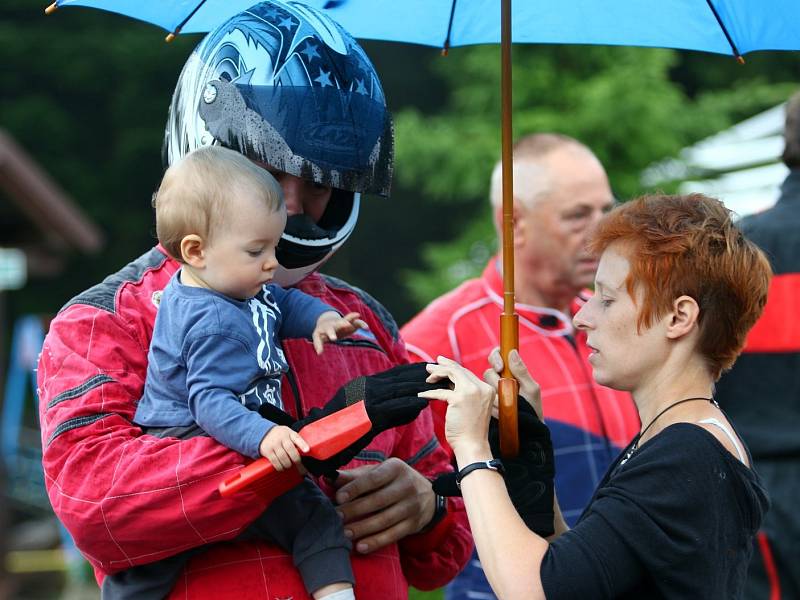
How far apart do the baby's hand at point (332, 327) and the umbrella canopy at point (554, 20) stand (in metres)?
0.86

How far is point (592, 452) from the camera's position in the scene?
379 centimetres

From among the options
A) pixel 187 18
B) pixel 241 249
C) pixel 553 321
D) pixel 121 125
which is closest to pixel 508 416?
pixel 241 249

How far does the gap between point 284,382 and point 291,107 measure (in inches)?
20.4

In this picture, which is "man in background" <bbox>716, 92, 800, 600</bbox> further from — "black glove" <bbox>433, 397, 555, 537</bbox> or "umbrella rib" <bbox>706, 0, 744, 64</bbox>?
"black glove" <bbox>433, 397, 555, 537</bbox>

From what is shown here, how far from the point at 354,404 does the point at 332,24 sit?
816 millimetres

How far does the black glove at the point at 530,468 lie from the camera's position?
2227 millimetres

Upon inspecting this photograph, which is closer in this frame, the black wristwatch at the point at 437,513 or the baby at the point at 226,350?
the baby at the point at 226,350

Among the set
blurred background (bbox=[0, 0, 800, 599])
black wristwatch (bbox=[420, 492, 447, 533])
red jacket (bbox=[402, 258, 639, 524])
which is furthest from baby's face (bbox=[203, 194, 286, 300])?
red jacket (bbox=[402, 258, 639, 524])

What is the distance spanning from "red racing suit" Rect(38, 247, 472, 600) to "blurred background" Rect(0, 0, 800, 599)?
1.20 feet

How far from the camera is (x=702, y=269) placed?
7.14 feet

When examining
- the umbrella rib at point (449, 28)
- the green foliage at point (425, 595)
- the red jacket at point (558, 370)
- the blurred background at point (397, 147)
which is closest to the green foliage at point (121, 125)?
the blurred background at point (397, 147)

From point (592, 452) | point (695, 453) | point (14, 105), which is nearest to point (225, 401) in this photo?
point (695, 453)

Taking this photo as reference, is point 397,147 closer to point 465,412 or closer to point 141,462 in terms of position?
point 465,412

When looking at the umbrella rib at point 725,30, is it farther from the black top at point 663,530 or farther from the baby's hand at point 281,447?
the baby's hand at point 281,447
